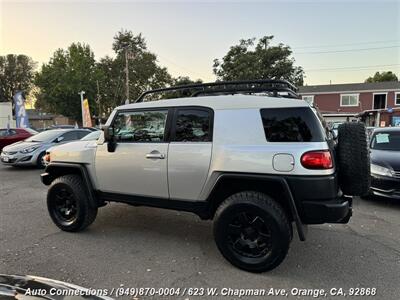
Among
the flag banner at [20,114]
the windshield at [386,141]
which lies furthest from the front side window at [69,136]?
the flag banner at [20,114]

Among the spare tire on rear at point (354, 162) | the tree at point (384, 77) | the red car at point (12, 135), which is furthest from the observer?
the tree at point (384, 77)

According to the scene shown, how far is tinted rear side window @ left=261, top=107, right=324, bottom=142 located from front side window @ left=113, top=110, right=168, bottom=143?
4.25ft

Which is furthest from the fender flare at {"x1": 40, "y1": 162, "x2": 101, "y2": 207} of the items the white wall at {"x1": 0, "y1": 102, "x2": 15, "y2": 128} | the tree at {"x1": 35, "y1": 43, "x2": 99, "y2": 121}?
the tree at {"x1": 35, "y1": 43, "x2": 99, "y2": 121}

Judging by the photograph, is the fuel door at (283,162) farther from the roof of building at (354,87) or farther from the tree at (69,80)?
the tree at (69,80)

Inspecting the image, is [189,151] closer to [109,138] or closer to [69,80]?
[109,138]

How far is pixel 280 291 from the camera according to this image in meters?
3.08

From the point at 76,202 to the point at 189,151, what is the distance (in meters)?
1.87

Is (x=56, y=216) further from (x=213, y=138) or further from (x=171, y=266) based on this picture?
(x=213, y=138)

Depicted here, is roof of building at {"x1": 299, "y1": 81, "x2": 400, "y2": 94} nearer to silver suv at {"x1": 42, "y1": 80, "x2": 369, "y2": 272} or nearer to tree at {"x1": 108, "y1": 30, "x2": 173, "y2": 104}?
tree at {"x1": 108, "y1": 30, "x2": 173, "y2": 104}

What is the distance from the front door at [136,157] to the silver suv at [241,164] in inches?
0.5

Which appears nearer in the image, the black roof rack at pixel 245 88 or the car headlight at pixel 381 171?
the black roof rack at pixel 245 88

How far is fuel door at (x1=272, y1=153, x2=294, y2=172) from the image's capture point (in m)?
3.26

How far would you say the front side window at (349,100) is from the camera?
37750 millimetres

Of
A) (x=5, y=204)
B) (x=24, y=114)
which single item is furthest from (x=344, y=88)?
(x=5, y=204)
